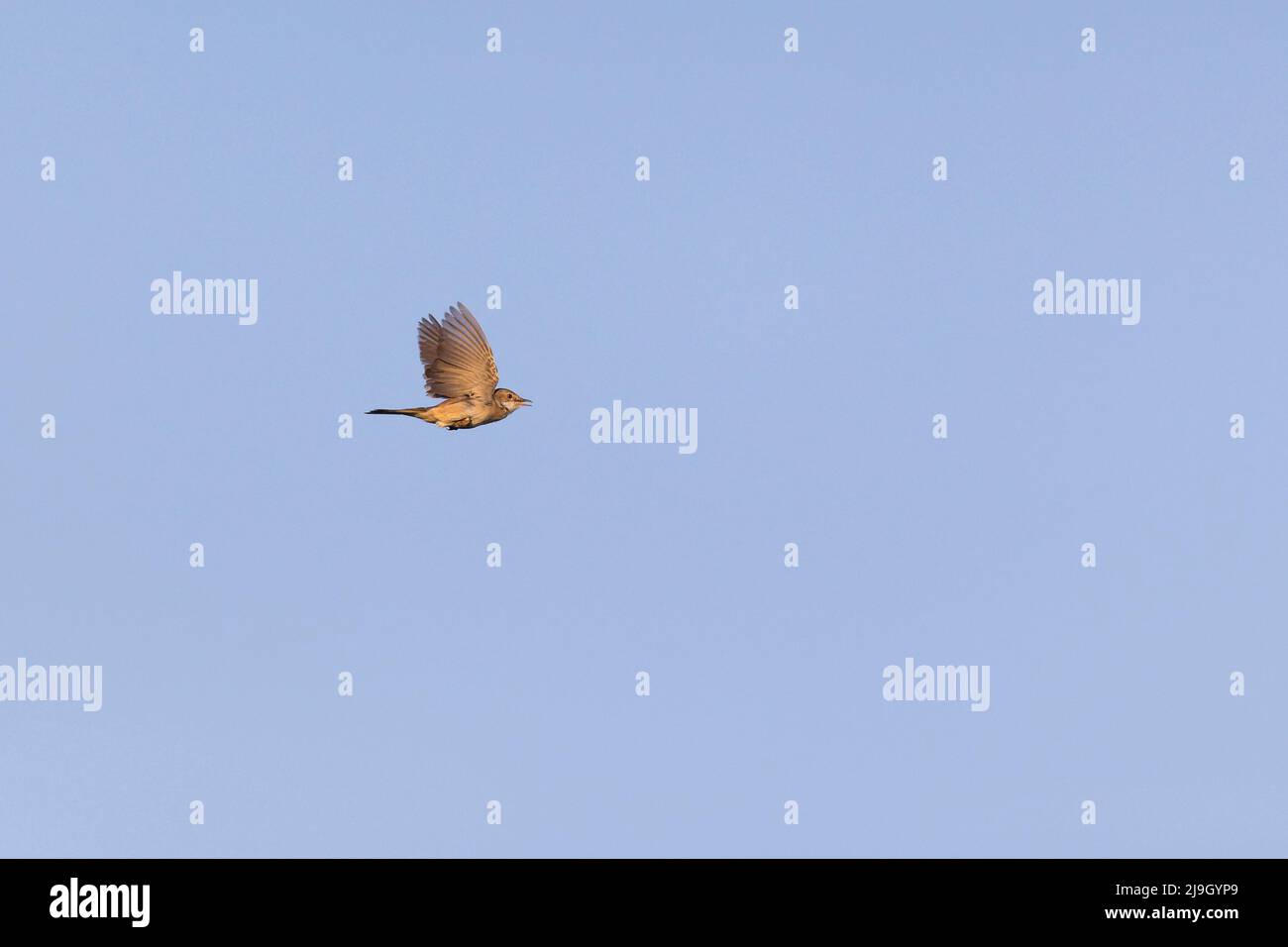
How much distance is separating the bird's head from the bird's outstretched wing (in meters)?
0.29

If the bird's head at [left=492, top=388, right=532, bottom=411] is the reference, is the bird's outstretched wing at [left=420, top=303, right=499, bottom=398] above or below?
above

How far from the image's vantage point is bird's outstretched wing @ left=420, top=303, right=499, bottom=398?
116ft

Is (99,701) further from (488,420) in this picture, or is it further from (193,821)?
(488,420)

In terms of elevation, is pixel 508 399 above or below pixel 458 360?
below

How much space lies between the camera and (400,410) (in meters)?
34.9

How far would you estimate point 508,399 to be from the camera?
117 feet

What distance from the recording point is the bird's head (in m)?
35.7

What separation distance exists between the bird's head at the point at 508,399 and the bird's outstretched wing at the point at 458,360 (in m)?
0.29

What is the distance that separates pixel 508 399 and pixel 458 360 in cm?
112

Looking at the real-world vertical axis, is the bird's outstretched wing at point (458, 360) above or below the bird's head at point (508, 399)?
above

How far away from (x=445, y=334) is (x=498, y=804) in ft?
35.5

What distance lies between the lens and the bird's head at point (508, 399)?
35.7m
